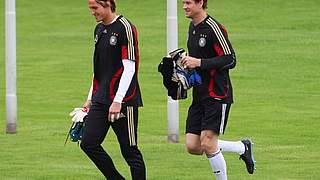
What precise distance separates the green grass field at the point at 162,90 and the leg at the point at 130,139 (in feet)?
6.88

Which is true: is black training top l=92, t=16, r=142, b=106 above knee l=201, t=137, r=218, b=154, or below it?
above

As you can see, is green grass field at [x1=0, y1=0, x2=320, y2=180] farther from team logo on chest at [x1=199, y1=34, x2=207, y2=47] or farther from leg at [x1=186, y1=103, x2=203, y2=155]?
team logo on chest at [x1=199, y1=34, x2=207, y2=47]

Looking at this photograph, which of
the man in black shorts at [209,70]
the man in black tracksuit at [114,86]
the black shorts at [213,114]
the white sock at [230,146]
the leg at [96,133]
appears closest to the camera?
the man in black tracksuit at [114,86]

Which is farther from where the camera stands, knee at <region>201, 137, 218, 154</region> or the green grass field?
the green grass field

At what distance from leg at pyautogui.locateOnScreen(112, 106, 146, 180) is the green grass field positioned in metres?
2.10

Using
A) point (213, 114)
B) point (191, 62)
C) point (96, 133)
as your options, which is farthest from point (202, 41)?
point (96, 133)

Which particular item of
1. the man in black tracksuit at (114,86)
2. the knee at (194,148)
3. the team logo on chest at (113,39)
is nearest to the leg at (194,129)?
the knee at (194,148)

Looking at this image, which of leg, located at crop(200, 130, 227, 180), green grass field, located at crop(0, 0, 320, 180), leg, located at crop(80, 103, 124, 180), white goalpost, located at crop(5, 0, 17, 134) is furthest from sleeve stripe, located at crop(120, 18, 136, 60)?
white goalpost, located at crop(5, 0, 17, 134)

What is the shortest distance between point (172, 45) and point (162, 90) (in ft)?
25.1

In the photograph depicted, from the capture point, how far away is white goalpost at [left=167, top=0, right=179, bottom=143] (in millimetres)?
16062

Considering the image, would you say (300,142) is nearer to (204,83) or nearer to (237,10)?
(204,83)

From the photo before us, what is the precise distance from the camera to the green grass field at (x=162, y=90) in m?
14.2

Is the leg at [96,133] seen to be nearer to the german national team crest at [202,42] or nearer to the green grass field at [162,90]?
the german national team crest at [202,42]

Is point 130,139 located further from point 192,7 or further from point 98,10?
point 192,7
